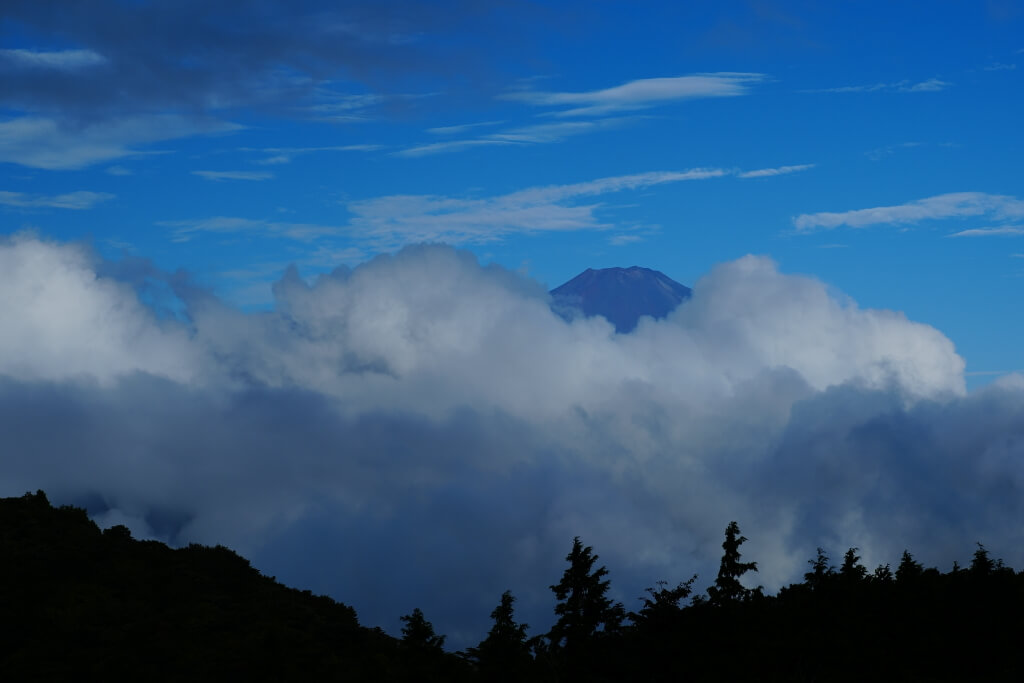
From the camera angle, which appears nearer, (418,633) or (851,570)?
Result: (418,633)

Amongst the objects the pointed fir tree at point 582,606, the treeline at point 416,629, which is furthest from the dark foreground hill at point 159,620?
the pointed fir tree at point 582,606

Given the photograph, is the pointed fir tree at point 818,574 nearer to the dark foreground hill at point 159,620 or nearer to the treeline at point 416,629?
the treeline at point 416,629

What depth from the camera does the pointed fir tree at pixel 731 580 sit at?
169 ft

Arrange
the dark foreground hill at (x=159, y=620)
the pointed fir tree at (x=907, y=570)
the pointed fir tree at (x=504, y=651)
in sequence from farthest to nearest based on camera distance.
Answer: the pointed fir tree at (x=907, y=570), the pointed fir tree at (x=504, y=651), the dark foreground hill at (x=159, y=620)

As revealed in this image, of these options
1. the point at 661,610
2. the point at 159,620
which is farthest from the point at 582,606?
the point at 159,620

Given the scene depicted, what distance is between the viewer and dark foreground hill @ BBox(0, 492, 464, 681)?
35969 mm

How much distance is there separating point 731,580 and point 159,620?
1141 inches

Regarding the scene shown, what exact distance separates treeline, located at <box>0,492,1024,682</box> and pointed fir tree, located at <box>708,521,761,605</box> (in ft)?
0.37

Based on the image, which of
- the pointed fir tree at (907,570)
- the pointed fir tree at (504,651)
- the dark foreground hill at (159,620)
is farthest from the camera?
the pointed fir tree at (907,570)

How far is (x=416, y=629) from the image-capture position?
39375mm

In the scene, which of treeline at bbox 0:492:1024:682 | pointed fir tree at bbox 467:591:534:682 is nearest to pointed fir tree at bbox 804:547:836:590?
treeline at bbox 0:492:1024:682

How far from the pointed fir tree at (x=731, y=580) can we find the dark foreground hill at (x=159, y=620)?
57.1 feet

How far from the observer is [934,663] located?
42.9m

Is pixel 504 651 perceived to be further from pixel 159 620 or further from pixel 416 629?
pixel 159 620
